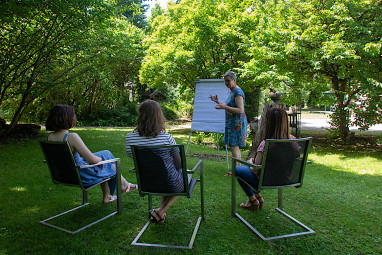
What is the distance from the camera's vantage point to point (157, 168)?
2580mm

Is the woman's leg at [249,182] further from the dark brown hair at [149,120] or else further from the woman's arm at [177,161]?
the dark brown hair at [149,120]

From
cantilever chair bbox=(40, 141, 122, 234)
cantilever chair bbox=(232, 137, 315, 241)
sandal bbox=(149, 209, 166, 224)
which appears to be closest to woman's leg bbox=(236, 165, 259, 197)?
cantilever chair bbox=(232, 137, 315, 241)

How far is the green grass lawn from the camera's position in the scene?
2.58 metres

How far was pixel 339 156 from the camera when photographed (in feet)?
26.5

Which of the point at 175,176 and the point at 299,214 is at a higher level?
the point at 175,176

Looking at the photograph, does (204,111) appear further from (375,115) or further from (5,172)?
(375,115)

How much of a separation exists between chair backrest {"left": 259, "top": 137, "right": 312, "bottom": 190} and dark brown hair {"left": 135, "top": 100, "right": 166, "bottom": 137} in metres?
1.10

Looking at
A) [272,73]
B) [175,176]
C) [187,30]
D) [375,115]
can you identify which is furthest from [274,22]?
[175,176]

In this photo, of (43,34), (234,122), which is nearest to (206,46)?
(43,34)

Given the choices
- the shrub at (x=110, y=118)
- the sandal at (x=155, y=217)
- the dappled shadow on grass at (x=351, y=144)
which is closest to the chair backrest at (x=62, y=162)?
the sandal at (x=155, y=217)

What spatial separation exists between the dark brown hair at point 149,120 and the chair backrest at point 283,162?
1098 mm

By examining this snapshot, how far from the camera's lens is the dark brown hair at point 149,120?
9.14 feet

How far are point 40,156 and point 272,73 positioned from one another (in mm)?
6734

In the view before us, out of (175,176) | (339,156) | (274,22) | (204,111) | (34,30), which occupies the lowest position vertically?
(339,156)
